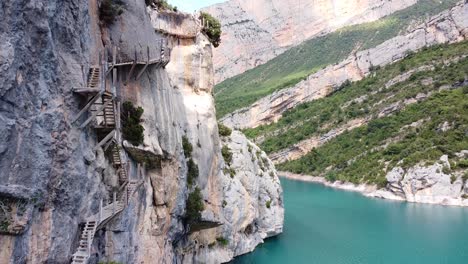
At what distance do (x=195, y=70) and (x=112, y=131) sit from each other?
1786 centimetres

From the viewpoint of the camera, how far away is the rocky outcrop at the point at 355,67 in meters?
104

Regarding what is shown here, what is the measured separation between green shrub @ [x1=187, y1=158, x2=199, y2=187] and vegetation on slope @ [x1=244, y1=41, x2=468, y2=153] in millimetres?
71267

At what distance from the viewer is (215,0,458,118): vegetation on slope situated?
Answer: 13900cm

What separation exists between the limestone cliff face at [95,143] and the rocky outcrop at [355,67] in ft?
284

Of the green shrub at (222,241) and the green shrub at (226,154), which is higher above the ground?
the green shrub at (226,154)

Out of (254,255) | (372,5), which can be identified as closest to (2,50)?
(254,255)

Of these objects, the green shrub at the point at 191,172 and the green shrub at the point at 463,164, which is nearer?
the green shrub at the point at 191,172

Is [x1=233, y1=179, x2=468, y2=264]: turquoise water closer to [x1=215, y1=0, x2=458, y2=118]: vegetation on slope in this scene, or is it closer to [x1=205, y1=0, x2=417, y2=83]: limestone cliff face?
[x1=215, y1=0, x2=458, y2=118]: vegetation on slope

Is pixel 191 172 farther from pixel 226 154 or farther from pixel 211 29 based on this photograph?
pixel 211 29

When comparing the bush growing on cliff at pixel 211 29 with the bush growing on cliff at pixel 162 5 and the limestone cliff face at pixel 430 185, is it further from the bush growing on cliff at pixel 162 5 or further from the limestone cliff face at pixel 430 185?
the limestone cliff face at pixel 430 185

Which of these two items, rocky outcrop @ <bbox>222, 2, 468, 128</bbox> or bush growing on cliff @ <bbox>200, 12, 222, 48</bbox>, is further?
rocky outcrop @ <bbox>222, 2, 468, 128</bbox>

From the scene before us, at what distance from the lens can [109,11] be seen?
18.7 m

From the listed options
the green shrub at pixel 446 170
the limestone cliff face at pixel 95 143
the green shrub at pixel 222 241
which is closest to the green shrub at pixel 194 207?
the limestone cliff face at pixel 95 143

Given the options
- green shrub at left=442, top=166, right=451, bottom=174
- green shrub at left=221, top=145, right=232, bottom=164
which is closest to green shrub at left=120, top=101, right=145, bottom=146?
green shrub at left=221, top=145, right=232, bottom=164
